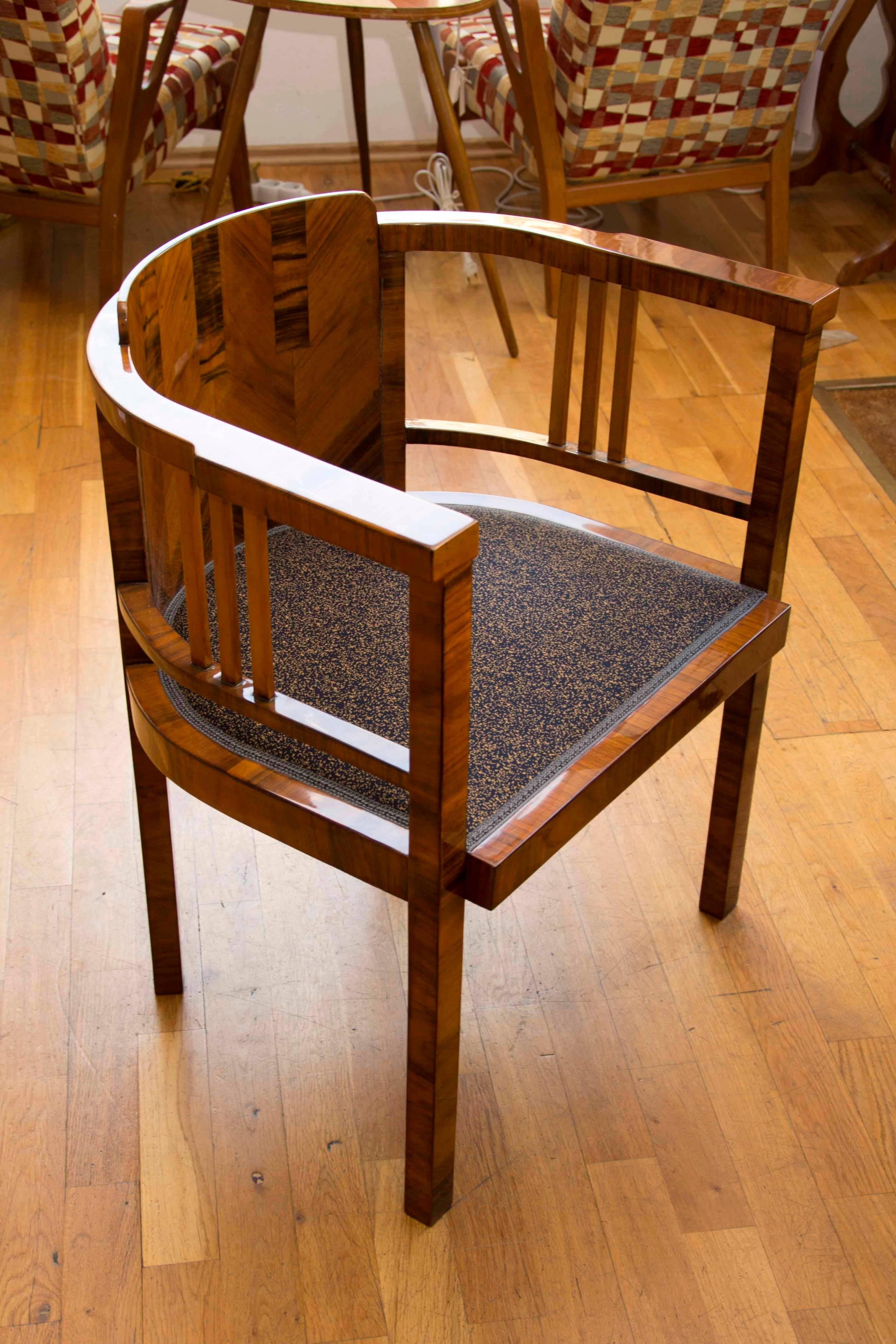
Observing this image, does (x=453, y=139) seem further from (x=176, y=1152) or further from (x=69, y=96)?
(x=176, y=1152)

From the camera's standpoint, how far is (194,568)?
1007 mm

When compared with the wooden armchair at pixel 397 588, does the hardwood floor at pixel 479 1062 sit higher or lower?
lower

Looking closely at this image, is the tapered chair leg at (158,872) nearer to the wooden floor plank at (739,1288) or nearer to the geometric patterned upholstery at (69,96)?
the wooden floor plank at (739,1288)

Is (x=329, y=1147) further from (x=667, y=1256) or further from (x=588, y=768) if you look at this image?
(x=588, y=768)

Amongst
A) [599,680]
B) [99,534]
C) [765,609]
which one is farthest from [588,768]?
[99,534]

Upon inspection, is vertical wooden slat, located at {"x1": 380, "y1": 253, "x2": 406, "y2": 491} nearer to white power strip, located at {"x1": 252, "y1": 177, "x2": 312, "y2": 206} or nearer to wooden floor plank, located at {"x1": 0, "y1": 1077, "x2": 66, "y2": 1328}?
wooden floor plank, located at {"x1": 0, "y1": 1077, "x2": 66, "y2": 1328}

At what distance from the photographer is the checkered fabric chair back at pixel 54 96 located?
224 cm

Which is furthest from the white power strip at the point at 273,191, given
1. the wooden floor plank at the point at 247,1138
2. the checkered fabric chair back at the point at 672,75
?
the wooden floor plank at the point at 247,1138

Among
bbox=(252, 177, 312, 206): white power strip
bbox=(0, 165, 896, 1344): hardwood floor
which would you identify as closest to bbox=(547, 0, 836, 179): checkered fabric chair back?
bbox=(252, 177, 312, 206): white power strip

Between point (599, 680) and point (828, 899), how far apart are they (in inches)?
20.9

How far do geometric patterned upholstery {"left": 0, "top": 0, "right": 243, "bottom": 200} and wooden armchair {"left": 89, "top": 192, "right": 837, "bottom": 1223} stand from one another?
1329 mm

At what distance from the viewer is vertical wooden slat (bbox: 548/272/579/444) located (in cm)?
128

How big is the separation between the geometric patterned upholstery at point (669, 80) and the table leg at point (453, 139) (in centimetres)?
15

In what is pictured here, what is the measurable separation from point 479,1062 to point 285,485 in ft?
2.28
